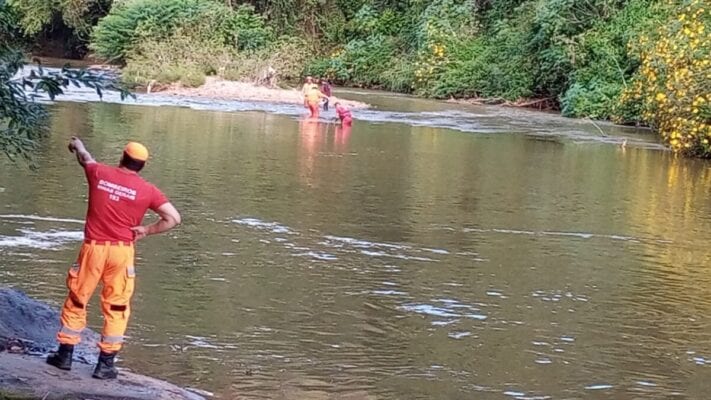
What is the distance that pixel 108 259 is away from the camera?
6516 millimetres

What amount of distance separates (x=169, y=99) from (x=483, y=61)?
13.9 meters

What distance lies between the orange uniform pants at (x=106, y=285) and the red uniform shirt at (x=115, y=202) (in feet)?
0.23

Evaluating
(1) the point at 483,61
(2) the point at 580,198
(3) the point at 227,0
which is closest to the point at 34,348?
(2) the point at 580,198

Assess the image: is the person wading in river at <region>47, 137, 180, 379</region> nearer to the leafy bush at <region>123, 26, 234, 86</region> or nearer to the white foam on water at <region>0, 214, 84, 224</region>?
the white foam on water at <region>0, 214, 84, 224</region>

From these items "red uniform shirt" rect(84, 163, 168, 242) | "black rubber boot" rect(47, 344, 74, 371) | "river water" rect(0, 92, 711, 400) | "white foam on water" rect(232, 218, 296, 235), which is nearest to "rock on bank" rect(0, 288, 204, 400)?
"black rubber boot" rect(47, 344, 74, 371)

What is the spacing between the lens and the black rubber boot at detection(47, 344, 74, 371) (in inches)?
258

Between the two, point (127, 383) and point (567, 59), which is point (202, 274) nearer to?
point (127, 383)

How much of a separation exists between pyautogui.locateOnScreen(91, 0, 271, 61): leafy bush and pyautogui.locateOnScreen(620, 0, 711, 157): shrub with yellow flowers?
1952cm

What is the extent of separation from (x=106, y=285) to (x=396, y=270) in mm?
4882

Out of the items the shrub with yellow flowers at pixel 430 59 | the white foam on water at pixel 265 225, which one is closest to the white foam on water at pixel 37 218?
the white foam on water at pixel 265 225

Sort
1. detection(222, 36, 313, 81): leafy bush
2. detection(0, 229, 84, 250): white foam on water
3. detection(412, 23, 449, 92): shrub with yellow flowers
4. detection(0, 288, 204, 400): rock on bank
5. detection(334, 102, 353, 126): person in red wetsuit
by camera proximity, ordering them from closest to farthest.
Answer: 1. detection(0, 288, 204, 400): rock on bank
2. detection(0, 229, 84, 250): white foam on water
3. detection(334, 102, 353, 126): person in red wetsuit
4. detection(222, 36, 313, 81): leafy bush
5. detection(412, 23, 449, 92): shrub with yellow flowers

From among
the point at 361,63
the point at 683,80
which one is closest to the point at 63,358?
the point at 683,80

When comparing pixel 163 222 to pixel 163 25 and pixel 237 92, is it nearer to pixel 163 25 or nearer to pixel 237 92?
pixel 237 92

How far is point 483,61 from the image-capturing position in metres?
41.9
